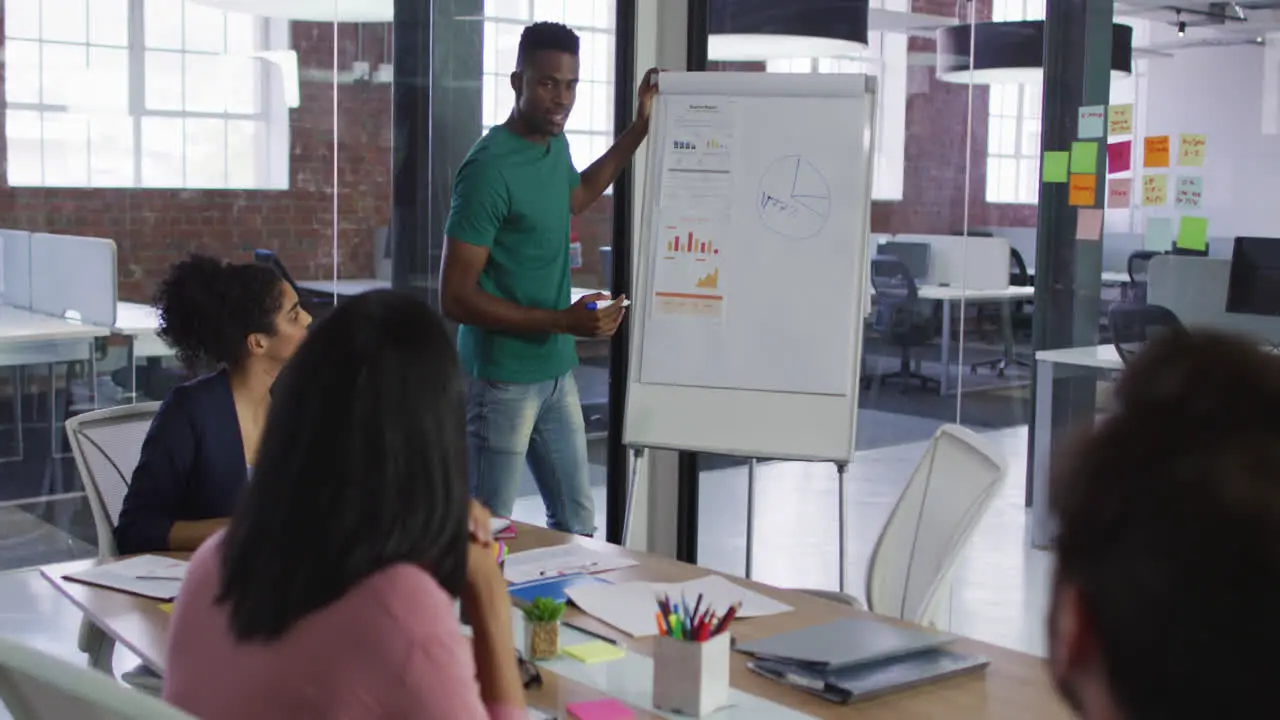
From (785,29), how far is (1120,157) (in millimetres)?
1231

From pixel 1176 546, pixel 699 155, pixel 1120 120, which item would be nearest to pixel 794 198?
pixel 699 155

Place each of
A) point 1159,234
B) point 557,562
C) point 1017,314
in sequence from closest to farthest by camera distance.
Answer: point 557,562
point 1159,234
point 1017,314

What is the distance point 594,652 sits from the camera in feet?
6.79

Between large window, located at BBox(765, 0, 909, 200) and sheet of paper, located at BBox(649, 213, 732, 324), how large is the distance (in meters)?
0.88

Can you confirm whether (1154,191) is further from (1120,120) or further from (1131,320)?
(1131,320)

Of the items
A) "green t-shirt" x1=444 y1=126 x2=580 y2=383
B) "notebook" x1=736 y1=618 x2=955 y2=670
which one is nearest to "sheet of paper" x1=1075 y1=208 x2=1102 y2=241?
"green t-shirt" x1=444 y1=126 x2=580 y2=383

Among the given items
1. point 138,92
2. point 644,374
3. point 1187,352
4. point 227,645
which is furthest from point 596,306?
point 1187,352

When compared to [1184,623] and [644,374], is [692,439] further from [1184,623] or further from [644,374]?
[1184,623]

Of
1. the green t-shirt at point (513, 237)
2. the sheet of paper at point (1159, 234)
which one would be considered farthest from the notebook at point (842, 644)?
the sheet of paper at point (1159, 234)

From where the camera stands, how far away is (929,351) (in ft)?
15.0

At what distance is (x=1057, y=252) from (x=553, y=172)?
5.21ft

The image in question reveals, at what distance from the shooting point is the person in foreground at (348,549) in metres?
1.38

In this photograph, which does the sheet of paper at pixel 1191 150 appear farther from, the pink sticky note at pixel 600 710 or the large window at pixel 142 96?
the large window at pixel 142 96

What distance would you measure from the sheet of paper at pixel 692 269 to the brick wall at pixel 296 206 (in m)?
1.34
